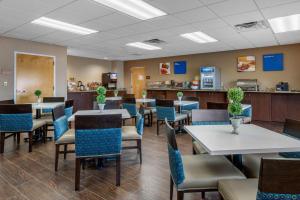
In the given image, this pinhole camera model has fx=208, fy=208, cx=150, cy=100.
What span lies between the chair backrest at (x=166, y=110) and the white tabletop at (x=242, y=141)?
258 cm

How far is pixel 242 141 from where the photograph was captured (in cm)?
175

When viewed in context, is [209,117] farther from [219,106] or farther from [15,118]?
[15,118]

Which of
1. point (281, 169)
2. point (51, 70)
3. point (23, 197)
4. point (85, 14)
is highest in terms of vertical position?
point (85, 14)

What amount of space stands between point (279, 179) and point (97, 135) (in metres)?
1.84

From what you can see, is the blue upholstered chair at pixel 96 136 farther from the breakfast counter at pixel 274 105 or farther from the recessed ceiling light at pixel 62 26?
the breakfast counter at pixel 274 105

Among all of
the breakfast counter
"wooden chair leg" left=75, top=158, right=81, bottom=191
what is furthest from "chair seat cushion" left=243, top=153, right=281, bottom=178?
the breakfast counter

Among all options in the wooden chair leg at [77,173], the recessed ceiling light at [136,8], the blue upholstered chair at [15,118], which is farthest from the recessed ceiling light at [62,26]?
the wooden chair leg at [77,173]

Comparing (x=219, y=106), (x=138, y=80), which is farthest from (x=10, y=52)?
(x=138, y=80)

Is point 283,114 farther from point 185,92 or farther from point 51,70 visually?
point 51,70

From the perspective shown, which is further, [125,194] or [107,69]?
[107,69]

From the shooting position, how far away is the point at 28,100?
6.48m

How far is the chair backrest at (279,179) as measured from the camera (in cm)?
108

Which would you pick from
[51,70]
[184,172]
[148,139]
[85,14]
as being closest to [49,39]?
[51,70]

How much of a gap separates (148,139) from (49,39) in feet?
13.8
